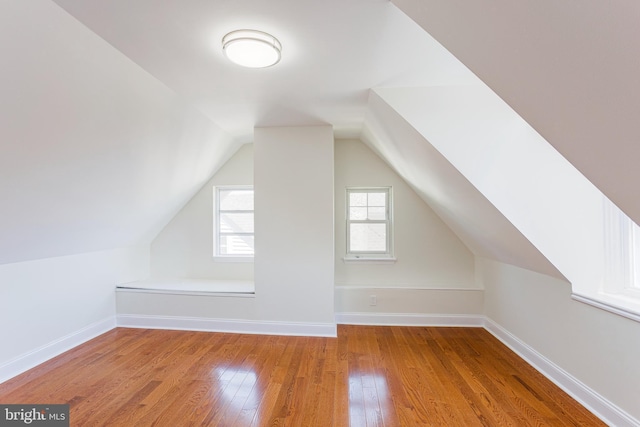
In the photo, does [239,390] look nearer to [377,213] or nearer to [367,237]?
[367,237]

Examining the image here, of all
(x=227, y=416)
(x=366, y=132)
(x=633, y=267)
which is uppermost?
(x=366, y=132)

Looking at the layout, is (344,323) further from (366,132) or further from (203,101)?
(203,101)

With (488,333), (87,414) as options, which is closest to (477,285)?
(488,333)

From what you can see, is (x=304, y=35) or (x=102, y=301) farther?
(x=102, y=301)

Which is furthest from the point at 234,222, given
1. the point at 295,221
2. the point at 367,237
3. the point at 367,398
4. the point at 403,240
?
the point at 367,398

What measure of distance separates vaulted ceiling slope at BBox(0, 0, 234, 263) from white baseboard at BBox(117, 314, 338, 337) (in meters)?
1.00

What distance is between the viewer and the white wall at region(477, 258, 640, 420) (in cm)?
179

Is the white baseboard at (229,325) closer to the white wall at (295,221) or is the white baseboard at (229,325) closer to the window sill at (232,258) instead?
the white wall at (295,221)

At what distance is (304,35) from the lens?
5.37 ft

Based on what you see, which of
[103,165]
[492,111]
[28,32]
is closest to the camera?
[28,32]

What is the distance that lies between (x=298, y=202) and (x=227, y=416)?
2.01 m

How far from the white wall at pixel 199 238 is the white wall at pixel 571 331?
10.3ft

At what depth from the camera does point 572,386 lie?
217cm

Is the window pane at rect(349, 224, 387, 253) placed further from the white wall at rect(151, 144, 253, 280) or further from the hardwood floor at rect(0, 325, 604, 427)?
the white wall at rect(151, 144, 253, 280)
